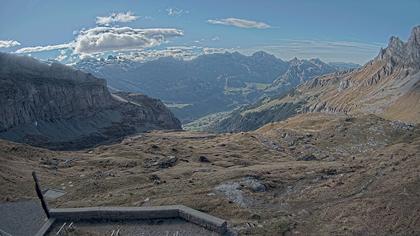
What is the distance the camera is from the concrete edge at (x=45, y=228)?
44325 mm

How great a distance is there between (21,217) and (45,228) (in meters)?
10.7

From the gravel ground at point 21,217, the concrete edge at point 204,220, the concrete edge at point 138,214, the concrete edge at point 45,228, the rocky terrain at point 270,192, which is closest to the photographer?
the concrete edge at point 204,220

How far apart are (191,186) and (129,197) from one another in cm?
970

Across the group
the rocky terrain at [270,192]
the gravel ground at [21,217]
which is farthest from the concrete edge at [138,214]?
the gravel ground at [21,217]

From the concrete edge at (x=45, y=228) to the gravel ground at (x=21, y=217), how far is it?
3201 millimetres

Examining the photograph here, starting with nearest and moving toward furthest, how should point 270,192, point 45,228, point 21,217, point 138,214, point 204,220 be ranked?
1. point 204,220
2. point 45,228
3. point 138,214
4. point 21,217
5. point 270,192

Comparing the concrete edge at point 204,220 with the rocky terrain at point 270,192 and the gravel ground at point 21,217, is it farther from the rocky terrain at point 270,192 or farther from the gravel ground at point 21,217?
the gravel ground at point 21,217

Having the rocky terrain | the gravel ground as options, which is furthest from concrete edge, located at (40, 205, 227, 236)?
the gravel ground

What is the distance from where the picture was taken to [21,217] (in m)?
54.0

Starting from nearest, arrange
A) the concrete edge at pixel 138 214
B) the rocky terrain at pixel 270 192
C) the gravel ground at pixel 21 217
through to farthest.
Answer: the rocky terrain at pixel 270 192
the concrete edge at pixel 138 214
the gravel ground at pixel 21 217

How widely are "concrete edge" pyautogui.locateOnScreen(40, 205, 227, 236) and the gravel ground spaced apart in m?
4.30

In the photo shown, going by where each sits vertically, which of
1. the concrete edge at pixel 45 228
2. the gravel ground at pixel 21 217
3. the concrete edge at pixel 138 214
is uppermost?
the concrete edge at pixel 138 214

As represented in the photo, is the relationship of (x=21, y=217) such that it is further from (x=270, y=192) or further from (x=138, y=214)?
(x=270, y=192)

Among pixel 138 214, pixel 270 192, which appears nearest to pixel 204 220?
pixel 138 214
